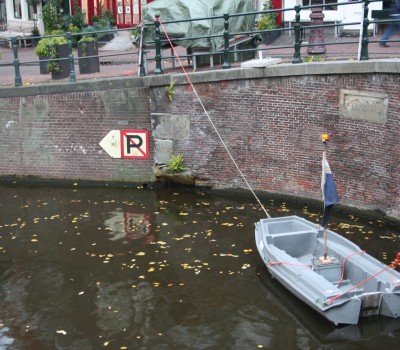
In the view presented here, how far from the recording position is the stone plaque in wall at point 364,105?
12305 millimetres

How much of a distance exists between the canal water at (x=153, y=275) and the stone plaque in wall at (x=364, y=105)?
1822 mm

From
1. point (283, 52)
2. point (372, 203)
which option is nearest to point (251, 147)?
point (372, 203)

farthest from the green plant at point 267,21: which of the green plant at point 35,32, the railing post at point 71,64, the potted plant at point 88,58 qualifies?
the green plant at point 35,32

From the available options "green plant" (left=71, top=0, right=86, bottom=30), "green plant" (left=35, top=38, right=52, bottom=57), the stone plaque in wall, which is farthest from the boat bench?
"green plant" (left=71, top=0, right=86, bottom=30)

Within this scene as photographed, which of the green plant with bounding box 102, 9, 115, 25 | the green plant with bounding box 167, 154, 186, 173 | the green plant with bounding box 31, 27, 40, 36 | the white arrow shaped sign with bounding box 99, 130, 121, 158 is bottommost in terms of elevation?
the green plant with bounding box 167, 154, 186, 173

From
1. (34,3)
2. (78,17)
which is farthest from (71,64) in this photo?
(34,3)

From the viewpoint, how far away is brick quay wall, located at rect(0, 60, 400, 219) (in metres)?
12.5

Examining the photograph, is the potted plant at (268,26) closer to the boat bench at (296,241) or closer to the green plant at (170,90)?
the green plant at (170,90)

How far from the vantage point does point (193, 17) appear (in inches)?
587

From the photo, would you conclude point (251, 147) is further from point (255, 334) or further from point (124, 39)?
point (124, 39)

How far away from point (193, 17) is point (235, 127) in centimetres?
260

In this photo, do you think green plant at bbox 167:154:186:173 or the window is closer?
green plant at bbox 167:154:186:173

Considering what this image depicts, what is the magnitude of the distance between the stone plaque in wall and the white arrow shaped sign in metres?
4.93

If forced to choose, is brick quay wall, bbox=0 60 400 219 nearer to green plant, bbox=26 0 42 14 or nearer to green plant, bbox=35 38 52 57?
green plant, bbox=35 38 52 57
